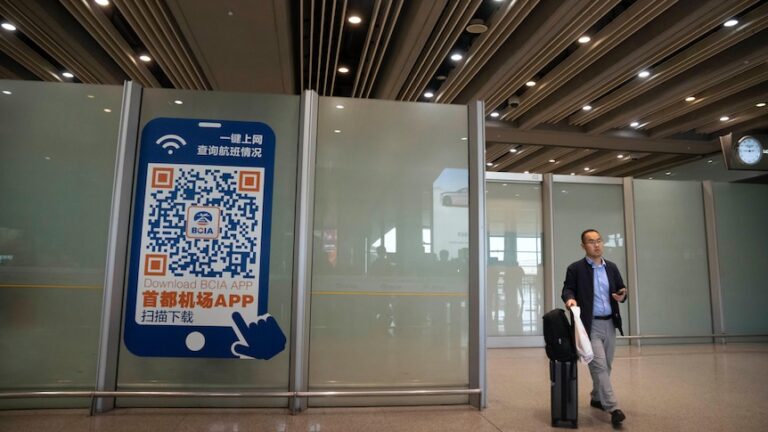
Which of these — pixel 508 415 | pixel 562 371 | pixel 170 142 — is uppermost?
pixel 170 142

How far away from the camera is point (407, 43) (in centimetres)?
668

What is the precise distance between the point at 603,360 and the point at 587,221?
16.4 ft

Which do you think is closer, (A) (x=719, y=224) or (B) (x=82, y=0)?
(B) (x=82, y=0)

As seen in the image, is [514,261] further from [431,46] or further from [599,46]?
[431,46]

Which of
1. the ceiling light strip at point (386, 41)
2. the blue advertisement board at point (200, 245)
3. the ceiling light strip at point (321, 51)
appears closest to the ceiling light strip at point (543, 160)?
the ceiling light strip at point (386, 41)

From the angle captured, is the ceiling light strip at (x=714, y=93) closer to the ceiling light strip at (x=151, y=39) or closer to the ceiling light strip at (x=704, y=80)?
the ceiling light strip at (x=704, y=80)

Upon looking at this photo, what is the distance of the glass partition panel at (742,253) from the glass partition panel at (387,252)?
6.84 metres

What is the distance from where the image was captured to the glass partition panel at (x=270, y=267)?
13.6 feet

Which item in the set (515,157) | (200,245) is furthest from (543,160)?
(200,245)

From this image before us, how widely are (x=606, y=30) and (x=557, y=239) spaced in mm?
3547

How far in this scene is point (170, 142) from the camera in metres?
4.35

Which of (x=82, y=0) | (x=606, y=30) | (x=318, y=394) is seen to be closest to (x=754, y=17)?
(x=606, y=30)

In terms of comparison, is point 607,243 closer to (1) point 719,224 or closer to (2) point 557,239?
(2) point 557,239

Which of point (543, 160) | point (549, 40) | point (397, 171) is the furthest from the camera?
point (543, 160)
